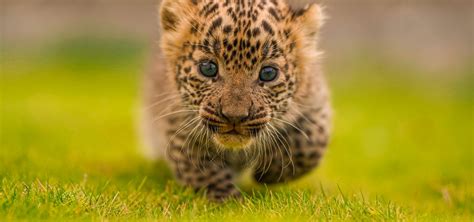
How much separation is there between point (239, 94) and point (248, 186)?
2.06 meters

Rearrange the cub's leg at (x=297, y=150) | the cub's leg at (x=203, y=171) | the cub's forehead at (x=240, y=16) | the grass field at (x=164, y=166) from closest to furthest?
1. the grass field at (x=164, y=166)
2. the cub's forehead at (x=240, y=16)
3. the cub's leg at (x=203, y=171)
4. the cub's leg at (x=297, y=150)

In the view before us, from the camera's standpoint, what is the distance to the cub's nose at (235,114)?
5.34m

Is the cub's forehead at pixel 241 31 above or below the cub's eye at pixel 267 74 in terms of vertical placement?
above

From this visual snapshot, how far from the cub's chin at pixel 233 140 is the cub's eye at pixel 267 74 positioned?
1.52ft

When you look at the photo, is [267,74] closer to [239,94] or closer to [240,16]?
[239,94]

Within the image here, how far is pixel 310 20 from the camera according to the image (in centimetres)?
633

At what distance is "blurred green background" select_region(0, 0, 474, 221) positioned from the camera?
530cm

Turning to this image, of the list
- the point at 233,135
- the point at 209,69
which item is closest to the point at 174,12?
the point at 209,69

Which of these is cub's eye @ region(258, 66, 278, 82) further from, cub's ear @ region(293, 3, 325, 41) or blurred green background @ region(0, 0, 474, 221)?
blurred green background @ region(0, 0, 474, 221)

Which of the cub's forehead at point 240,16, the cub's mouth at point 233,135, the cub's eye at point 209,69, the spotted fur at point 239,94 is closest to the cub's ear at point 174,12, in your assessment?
the spotted fur at point 239,94

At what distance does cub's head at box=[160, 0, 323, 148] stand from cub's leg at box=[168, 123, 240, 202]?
517 mm

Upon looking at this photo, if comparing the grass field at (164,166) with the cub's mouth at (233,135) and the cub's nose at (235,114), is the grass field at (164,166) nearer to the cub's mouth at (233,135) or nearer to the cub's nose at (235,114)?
the cub's mouth at (233,135)

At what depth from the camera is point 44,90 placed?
51.5 ft

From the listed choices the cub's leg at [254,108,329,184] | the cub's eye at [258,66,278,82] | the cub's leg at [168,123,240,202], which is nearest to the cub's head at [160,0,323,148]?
the cub's eye at [258,66,278,82]
